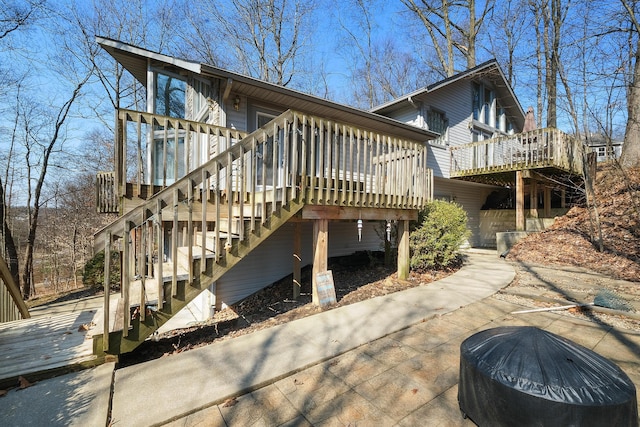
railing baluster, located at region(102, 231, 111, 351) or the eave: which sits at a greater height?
the eave

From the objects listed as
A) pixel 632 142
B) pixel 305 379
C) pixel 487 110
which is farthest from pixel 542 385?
pixel 487 110

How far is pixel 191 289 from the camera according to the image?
11.4 feet

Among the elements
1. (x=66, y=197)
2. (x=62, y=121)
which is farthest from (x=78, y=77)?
(x=66, y=197)

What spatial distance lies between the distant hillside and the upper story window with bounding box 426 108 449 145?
5.21 meters

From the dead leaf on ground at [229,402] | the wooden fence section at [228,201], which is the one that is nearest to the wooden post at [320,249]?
the wooden fence section at [228,201]

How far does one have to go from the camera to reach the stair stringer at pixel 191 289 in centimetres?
300

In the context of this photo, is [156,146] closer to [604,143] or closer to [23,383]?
[23,383]

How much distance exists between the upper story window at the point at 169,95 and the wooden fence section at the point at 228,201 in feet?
3.08

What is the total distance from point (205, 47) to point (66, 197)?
38.2 feet

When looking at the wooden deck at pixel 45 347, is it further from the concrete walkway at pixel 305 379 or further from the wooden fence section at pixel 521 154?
the wooden fence section at pixel 521 154

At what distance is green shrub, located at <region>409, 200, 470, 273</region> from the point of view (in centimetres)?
659

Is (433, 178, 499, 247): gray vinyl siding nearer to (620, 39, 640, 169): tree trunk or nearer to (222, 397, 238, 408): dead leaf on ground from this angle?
(620, 39, 640, 169): tree trunk

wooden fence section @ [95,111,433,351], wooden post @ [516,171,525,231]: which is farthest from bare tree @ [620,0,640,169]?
wooden fence section @ [95,111,433,351]

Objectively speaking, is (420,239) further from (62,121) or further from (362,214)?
(62,121)
